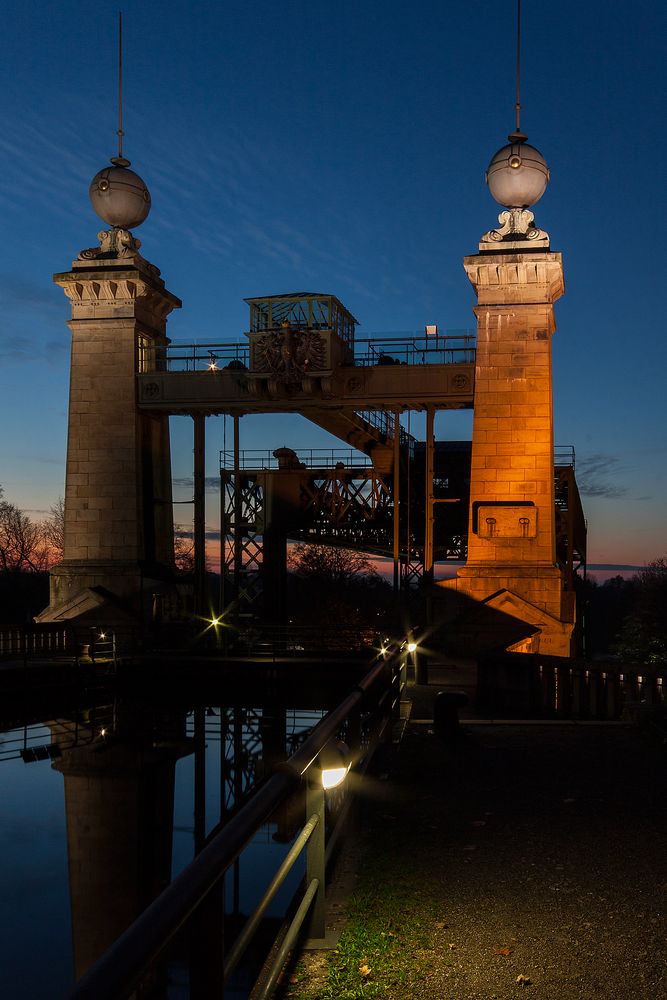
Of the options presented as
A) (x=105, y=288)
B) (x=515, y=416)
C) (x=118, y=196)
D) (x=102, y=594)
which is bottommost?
(x=102, y=594)

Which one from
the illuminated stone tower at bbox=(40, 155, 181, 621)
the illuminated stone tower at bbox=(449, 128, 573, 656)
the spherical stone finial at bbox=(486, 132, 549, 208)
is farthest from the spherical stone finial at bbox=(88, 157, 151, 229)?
the illuminated stone tower at bbox=(449, 128, 573, 656)

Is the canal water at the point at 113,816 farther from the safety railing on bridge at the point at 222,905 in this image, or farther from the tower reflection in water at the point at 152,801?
the safety railing on bridge at the point at 222,905

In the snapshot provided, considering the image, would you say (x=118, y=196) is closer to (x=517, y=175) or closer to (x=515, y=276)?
(x=517, y=175)

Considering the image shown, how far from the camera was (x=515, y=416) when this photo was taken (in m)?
29.5

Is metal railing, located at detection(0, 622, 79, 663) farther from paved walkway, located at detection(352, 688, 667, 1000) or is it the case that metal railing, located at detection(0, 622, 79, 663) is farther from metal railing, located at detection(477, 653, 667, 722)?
paved walkway, located at detection(352, 688, 667, 1000)

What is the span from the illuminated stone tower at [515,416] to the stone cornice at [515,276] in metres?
0.03

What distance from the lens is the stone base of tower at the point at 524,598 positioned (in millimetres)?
27984

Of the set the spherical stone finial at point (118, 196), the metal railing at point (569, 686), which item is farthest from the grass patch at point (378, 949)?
the spherical stone finial at point (118, 196)

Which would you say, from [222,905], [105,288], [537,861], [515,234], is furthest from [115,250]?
[222,905]

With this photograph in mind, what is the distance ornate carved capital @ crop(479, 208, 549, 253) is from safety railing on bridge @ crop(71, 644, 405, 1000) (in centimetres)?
2486

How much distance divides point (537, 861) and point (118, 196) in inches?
1286

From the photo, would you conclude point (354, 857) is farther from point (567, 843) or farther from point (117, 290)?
point (117, 290)

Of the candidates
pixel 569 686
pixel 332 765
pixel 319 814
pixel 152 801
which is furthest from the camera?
pixel 152 801

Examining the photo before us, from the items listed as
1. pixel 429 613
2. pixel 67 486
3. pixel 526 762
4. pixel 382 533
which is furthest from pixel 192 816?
pixel 382 533
